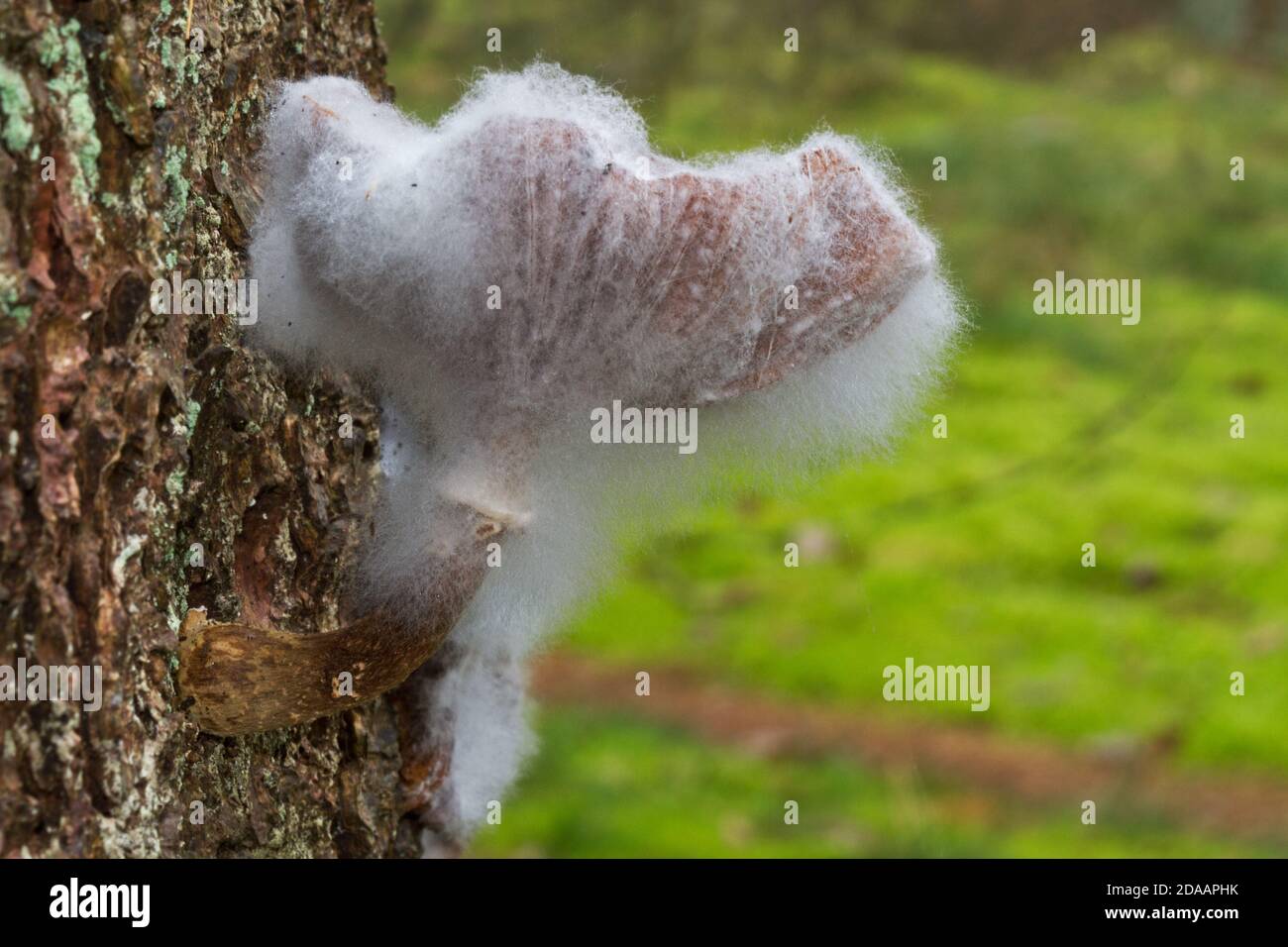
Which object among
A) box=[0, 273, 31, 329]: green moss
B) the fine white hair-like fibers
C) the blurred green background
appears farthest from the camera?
the blurred green background

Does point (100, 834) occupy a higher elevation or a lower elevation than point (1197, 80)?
lower

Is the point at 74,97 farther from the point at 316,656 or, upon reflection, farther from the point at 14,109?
the point at 316,656

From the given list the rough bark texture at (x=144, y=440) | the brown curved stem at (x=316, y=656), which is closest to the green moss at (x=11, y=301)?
the rough bark texture at (x=144, y=440)

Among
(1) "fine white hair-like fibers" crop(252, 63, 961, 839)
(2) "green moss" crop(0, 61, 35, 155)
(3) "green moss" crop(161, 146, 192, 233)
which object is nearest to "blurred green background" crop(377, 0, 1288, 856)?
(1) "fine white hair-like fibers" crop(252, 63, 961, 839)

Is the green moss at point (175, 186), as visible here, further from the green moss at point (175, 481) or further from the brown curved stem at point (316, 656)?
the brown curved stem at point (316, 656)

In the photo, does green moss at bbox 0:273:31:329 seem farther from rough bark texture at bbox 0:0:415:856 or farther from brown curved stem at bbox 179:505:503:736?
brown curved stem at bbox 179:505:503:736
